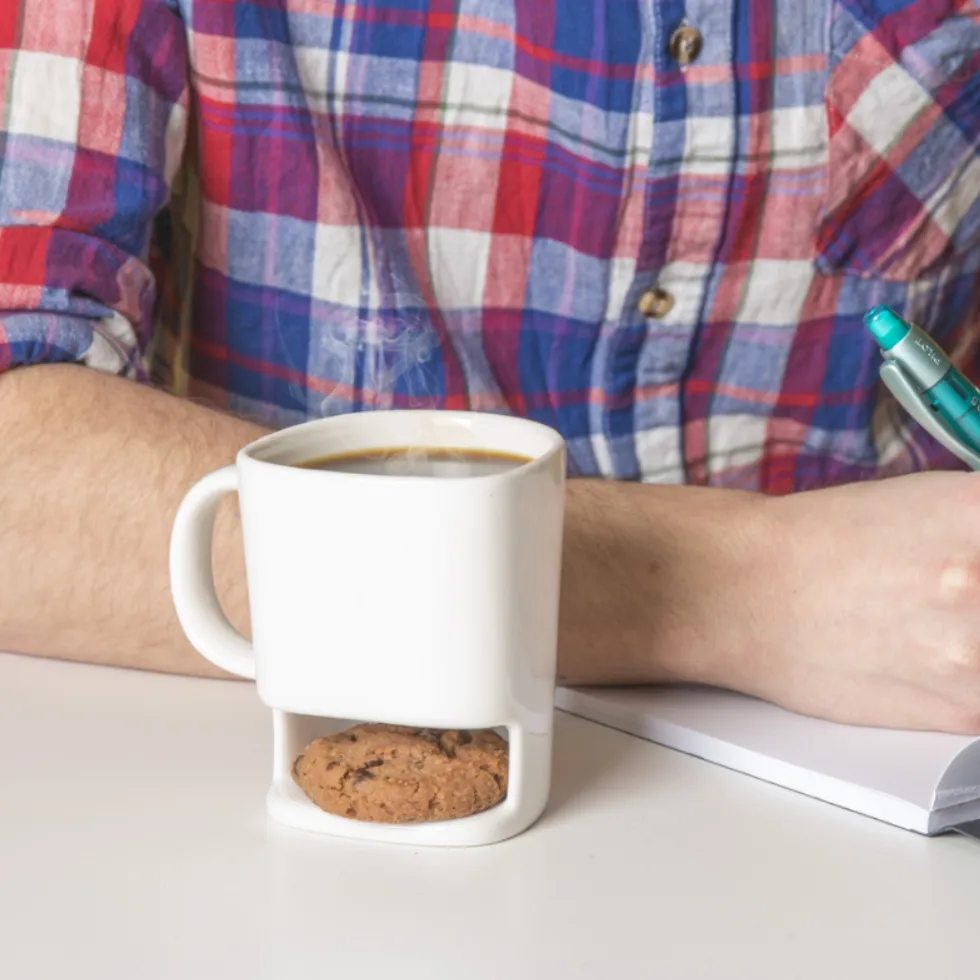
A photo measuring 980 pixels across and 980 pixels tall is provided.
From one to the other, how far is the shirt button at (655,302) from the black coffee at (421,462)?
444mm

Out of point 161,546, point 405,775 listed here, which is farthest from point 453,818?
point 161,546

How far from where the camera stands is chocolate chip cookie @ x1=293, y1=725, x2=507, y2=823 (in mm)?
634

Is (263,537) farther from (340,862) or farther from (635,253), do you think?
(635,253)

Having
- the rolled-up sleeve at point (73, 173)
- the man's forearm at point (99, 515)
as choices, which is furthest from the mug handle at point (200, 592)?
the rolled-up sleeve at point (73, 173)

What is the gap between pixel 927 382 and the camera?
783 mm

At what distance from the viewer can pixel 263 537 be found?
2.03ft

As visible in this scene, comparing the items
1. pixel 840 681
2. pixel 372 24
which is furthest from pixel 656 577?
pixel 372 24

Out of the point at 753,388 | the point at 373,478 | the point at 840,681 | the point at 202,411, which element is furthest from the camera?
the point at 753,388

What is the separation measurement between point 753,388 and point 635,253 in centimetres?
17

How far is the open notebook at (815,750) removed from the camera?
25.9 inches

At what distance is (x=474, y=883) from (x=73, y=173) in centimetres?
59

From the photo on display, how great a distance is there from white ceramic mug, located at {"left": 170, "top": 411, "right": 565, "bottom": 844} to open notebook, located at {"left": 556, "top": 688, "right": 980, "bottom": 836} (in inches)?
4.3

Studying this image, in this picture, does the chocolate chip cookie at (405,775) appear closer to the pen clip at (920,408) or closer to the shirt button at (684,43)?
the pen clip at (920,408)

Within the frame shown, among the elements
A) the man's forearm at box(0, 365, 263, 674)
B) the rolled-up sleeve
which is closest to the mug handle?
the man's forearm at box(0, 365, 263, 674)
